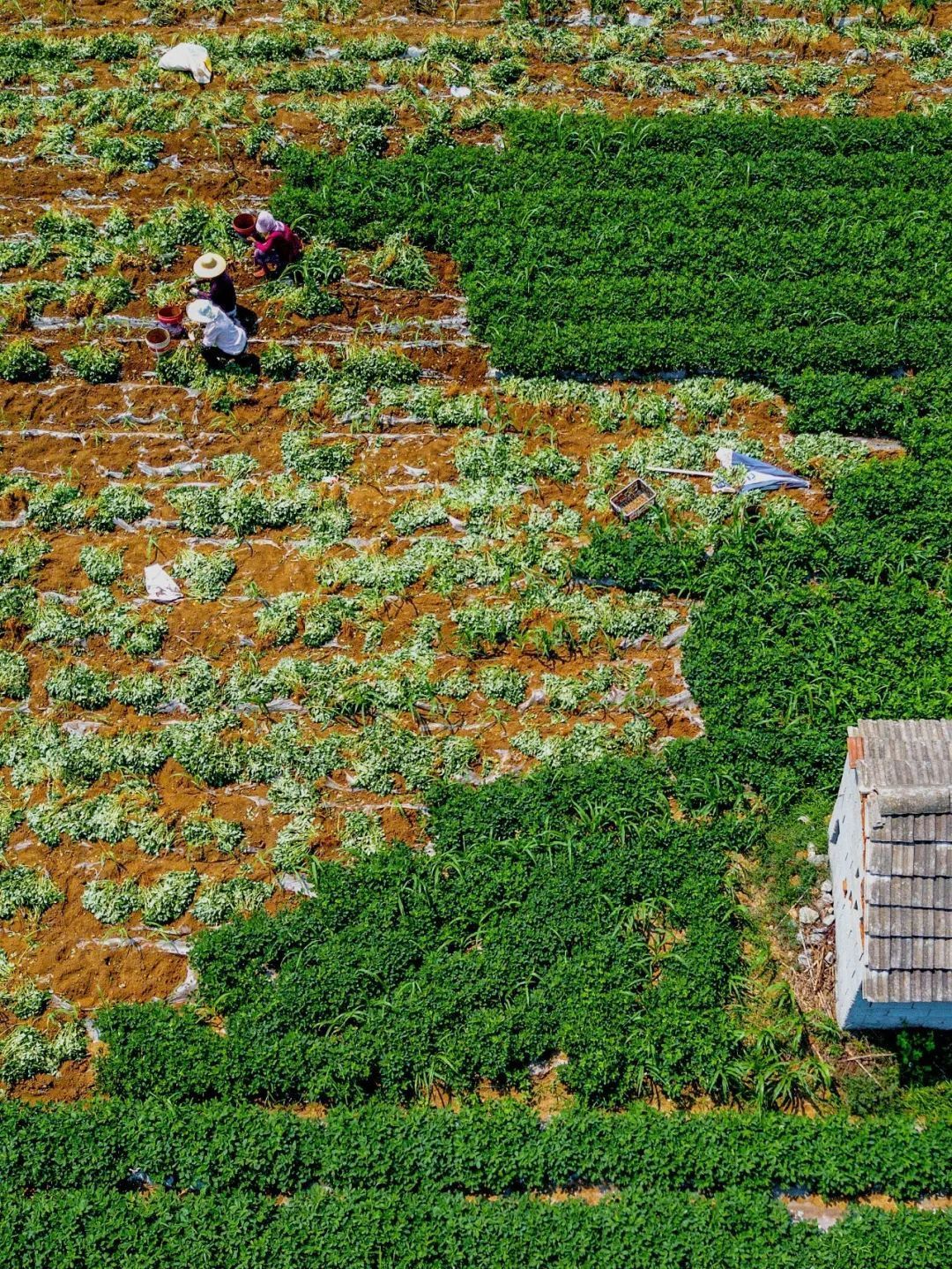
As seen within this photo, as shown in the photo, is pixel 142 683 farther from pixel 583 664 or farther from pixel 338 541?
pixel 583 664

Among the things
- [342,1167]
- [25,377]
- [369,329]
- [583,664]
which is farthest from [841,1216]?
[25,377]

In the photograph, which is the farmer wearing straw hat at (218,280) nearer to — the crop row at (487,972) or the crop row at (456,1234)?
the crop row at (487,972)

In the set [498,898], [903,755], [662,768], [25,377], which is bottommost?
[498,898]

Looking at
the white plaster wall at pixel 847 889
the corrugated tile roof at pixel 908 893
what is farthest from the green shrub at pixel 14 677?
the corrugated tile roof at pixel 908 893

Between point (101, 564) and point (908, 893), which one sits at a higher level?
point (101, 564)

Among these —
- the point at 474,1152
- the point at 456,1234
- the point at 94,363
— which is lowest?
the point at 456,1234

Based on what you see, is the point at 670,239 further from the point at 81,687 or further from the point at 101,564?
the point at 81,687

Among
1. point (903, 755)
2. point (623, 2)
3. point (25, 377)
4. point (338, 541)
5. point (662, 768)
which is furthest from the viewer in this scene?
point (623, 2)

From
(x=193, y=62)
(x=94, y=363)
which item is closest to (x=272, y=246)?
(x=94, y=363)
